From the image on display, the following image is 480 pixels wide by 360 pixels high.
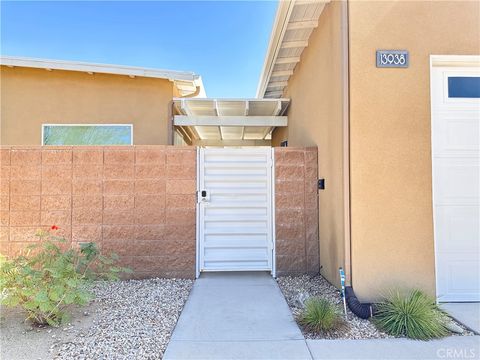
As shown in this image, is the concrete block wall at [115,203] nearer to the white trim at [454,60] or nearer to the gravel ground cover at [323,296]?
the gravel ground cover at [323,296]

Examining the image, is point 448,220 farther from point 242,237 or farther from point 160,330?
point 160,330

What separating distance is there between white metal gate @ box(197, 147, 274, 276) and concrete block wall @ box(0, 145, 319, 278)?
0.21 meters

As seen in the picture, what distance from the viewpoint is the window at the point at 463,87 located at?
14.2 ft

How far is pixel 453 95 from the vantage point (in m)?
4.33

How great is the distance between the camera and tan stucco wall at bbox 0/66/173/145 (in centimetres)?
809

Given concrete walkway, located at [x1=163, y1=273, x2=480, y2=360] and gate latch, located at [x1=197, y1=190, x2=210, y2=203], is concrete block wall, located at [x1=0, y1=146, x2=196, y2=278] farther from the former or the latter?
concrete walkway, located at [x1=163, y1=273, x2=480, y2=360]

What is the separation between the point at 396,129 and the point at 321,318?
2521 millimetres

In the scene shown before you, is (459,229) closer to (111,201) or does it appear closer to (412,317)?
(412,317)

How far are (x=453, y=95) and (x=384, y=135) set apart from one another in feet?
3.77

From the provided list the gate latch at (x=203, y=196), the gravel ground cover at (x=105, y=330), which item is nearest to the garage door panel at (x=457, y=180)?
the gate latch at (x=203, y=196)

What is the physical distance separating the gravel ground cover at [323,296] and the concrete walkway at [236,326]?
0.48ft

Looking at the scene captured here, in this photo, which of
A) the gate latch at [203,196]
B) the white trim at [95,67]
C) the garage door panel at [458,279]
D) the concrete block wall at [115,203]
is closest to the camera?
the garage door panel at [458,279]

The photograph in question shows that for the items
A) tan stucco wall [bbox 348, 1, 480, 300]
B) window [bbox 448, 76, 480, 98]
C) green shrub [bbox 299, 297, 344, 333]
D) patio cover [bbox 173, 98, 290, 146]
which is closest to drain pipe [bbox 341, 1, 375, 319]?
tan stucco wall [bbox 348, 1, 480, 300]

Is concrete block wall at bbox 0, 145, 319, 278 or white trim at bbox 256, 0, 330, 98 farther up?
white trim at bbox 256, 0, 330, 98
